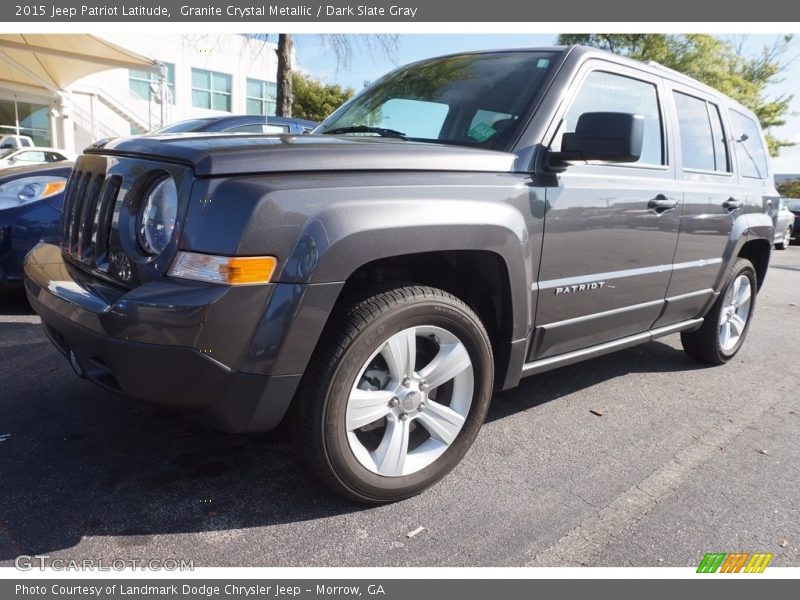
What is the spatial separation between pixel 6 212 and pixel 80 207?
243 cm

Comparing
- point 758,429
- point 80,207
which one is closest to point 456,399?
point 80,207

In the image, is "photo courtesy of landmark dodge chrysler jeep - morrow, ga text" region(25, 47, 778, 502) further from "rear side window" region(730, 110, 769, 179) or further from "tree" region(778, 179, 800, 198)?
"tree" region(778, 179, 800, 198)

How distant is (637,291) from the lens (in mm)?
3279

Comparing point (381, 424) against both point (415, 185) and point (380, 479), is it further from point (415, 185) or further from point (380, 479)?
point (415, 185)

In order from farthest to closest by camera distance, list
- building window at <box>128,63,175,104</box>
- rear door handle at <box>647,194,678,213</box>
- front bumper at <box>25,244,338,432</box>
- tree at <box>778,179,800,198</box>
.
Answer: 1. tree at <box>778,179,800,198</box>
2. building window at <box>128,63,175,104</box>
3. rear door handle at <box>647,194,678,213</box>
4. front bumper at <box>25,244,338,432</box>

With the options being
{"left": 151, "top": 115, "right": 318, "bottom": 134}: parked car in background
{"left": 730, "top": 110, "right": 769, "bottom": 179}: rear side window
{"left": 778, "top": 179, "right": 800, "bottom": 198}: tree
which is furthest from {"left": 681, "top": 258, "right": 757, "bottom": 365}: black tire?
{"left": 778, "top": 179, "right": 800, "bottom": 198}: tree

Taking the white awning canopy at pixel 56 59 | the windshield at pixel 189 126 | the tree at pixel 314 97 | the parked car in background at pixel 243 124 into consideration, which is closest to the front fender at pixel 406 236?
the parked car in background at pixel 243 124

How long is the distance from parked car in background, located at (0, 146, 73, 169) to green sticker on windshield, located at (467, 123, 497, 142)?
12.2 m

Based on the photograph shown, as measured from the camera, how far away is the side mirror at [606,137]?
2.46m

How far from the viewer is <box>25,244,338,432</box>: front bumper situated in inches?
73.2

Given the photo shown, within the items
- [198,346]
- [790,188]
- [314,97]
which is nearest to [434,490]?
[198,346]

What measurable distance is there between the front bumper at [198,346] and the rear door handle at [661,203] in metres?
2.12

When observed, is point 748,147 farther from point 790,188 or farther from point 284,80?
point 790,188

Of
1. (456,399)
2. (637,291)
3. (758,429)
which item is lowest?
(758,429)
